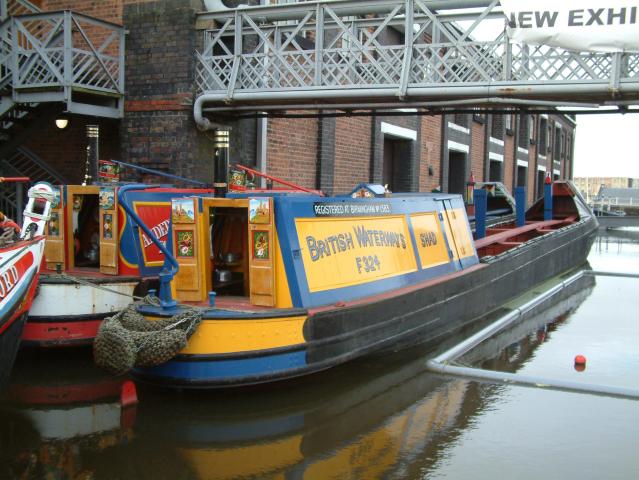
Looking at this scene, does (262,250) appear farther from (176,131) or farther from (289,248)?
(176,131)

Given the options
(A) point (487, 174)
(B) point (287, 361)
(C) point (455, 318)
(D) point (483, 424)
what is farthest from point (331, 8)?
(A) point (487, 174)

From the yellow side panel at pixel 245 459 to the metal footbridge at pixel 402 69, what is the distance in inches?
251

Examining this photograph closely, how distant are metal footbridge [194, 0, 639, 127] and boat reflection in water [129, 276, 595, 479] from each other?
4397 mm

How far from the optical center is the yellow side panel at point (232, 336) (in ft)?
19.8

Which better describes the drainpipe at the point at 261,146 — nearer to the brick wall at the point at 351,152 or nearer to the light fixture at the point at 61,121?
the brick wall at the point at 351,152

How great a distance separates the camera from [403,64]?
1046 centimetres

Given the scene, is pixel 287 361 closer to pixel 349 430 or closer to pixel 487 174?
pixel 349 430

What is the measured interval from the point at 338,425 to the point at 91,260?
4212 mm

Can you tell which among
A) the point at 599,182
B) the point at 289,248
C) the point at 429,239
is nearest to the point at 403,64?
the point at 429,239

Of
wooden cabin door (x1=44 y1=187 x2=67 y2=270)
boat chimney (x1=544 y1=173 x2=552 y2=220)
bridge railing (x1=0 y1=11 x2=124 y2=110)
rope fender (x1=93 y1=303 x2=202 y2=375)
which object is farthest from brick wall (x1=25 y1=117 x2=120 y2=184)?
boat chimney (x1=544 y1=173 x2=552 y2=220)

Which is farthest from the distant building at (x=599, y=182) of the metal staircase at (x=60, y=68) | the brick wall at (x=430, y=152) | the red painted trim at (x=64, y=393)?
the red painted trim at (x=64, y=393)

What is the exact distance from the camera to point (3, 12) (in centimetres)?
1143

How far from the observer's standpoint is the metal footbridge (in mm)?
9883

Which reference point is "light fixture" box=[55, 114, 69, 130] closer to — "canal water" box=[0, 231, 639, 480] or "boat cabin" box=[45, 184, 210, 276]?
→ "boat cabin" box=[45, 184, 210, 276]
